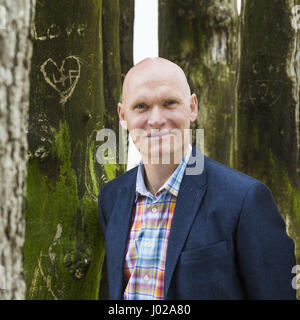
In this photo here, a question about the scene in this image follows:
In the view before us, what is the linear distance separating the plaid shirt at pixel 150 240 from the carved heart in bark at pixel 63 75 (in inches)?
33.6

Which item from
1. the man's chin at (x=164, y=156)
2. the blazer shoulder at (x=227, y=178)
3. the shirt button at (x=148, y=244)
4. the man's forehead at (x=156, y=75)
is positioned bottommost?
the shirt button at (x=148, y=244)

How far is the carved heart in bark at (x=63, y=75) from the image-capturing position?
289 cm

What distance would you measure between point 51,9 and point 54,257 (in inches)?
65.9

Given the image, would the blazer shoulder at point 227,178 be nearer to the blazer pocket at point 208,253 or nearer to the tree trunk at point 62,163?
the blazer pocket at point 208,253

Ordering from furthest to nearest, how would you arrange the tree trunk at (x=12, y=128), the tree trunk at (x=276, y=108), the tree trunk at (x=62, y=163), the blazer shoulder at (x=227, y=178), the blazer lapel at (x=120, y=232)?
the tree trunk at (x=276, y=108), the tree trunk at (x=62, y=163), the blazer lapel at (x=120, y=232), the blazer shoulder at (x=227, y=178), the tree trunk at (x=12, y=128)

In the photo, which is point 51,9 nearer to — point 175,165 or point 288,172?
point 175,165

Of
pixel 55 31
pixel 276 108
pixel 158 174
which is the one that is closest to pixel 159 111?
pixel 158 174

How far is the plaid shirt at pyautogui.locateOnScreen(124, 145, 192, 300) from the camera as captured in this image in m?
2.38

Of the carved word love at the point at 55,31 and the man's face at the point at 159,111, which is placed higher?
the carved word love at the point at 55,31

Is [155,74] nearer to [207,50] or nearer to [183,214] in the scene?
[183,214]

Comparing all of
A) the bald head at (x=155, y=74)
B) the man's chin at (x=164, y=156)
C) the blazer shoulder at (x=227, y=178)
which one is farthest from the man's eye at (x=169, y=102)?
the blazer shoulder at (x=227, y=178)
